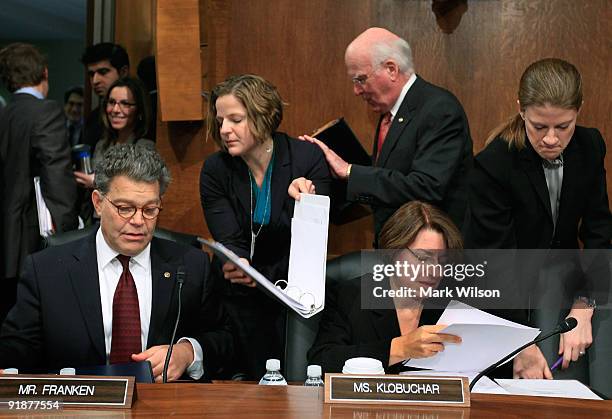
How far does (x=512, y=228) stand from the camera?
9.36ft

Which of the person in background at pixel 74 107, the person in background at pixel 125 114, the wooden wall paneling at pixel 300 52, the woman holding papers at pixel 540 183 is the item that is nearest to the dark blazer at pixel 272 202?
the woman holding papers at pixel 540 183

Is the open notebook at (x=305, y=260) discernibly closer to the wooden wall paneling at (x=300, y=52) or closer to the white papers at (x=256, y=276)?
the white papers at (x=256, y=276)

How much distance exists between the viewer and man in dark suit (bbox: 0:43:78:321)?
3.91 meters

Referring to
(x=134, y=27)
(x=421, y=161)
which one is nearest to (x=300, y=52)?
(x=421, y=161)

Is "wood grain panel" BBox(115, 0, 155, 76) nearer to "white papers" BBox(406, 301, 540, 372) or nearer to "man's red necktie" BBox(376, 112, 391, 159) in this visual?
"man's red necktie" BBox(376, 112, 391, 159)

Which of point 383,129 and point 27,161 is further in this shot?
point 27,161

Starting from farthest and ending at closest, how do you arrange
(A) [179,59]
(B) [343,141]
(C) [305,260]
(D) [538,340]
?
(A) [179,59]
(B) [343,141]
(C) [305,260]
(D) [538,340]

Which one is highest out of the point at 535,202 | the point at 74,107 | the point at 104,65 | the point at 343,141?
the point at 74,107

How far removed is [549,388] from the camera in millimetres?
2133

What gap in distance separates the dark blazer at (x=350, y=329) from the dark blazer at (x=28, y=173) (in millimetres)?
1817

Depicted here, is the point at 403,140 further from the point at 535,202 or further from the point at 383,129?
the point at 535,202

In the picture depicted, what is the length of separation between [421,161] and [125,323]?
1096 millimetres

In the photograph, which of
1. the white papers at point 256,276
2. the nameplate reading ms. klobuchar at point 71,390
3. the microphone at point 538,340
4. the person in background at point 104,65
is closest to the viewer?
the nameplate reading ms. klobuchar at point 71,390

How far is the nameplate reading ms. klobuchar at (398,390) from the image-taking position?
1782 mm
